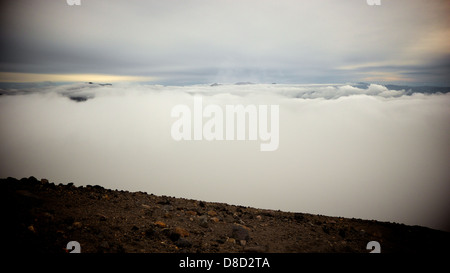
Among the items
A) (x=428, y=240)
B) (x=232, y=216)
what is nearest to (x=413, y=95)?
(x=428, y=240)

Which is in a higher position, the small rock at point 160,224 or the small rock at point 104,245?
the small rock at point 104,245

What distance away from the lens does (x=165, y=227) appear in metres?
6.20

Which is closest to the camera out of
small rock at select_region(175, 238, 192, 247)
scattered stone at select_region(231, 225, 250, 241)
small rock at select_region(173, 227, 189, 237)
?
small rock at select_region(175, 238, 192, 247)

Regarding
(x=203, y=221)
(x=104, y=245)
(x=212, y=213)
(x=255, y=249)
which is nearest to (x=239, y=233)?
(x=255, y=249)

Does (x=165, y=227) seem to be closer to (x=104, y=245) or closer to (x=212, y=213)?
(x=104, y=245)

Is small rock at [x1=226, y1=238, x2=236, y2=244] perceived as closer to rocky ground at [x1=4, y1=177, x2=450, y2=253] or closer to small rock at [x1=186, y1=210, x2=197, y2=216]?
rocky ground at [x1=4, y1=177, x2=450, y2=253]

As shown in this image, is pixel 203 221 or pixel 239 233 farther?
pixel 203 221

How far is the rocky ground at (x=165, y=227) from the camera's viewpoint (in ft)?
17.0

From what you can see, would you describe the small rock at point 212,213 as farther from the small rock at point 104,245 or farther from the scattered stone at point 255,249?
the small rock at point 104,245

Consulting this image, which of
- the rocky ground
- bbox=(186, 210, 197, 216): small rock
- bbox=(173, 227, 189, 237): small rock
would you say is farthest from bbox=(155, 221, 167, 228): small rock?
bbox=(186, 210, 197, 216): small rock

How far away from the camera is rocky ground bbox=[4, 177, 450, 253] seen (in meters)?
5.18

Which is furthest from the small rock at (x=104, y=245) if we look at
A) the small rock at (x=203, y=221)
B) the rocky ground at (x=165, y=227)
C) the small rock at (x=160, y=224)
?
the small rock at (x=203, y=221)
